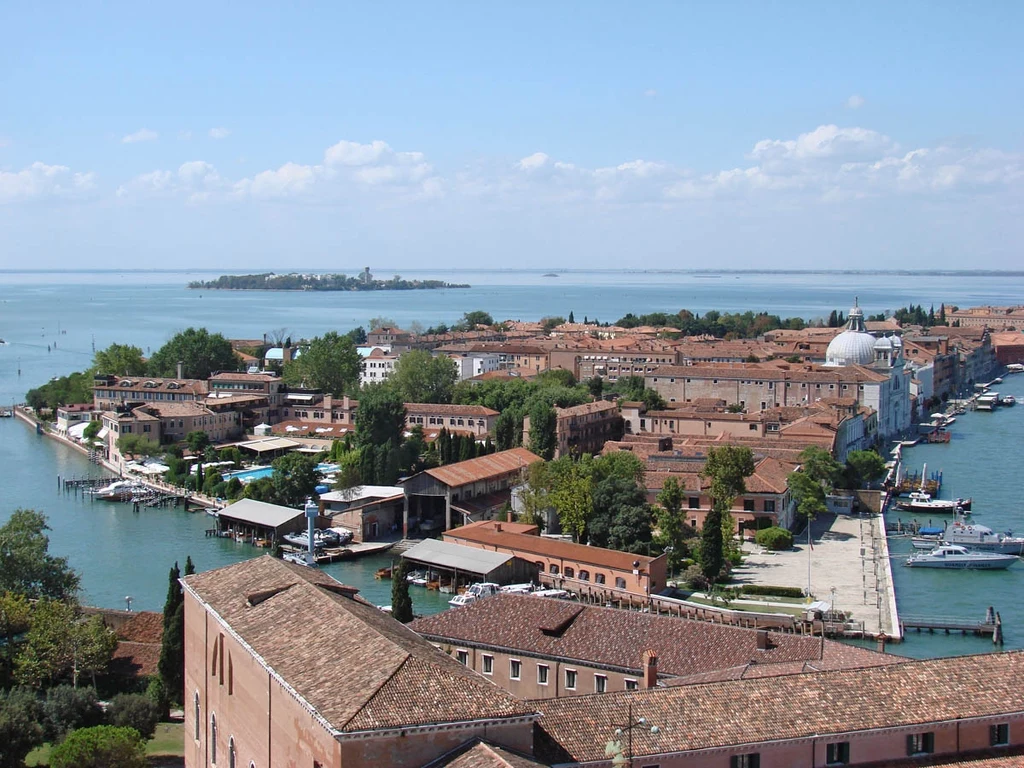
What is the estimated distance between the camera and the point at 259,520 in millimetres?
20203

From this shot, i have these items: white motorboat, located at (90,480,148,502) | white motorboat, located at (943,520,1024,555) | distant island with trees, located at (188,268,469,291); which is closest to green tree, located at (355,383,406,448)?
white motorboat, located at (90,480,148,502)

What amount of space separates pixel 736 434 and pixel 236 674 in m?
19.8

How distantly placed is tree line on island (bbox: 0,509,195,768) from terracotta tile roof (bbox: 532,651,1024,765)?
13.7ft

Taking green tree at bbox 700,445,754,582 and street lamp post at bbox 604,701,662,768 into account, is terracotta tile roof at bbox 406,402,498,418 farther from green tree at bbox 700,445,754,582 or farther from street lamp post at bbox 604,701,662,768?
street lamp post at bbox 604,701,662,768

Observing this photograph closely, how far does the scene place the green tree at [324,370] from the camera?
35406 millimetres

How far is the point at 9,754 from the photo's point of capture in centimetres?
994

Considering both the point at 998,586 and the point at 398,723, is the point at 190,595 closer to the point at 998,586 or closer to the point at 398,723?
the point at 398,723

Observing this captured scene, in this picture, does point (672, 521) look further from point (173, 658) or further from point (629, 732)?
point (629, 732)

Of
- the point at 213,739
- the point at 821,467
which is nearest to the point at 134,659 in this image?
the point at 213,739

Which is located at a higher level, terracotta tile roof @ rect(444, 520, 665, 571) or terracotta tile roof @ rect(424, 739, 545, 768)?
terracotta tile roof @ rect(424, 739, 545, 768)

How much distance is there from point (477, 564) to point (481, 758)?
422 inches

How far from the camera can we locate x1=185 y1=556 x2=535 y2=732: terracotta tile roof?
21.6 ft

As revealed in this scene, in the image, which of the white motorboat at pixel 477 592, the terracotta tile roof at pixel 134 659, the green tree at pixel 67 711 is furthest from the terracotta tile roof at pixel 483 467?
the green tree at pixel 67 711

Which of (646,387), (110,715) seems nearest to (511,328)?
(646,387)
